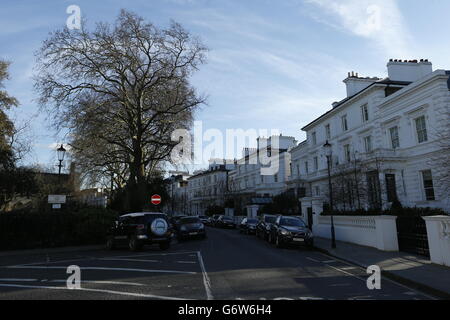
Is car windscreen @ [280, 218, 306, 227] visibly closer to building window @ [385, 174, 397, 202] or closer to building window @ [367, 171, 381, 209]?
building window @ [367, 171, 381, 209]

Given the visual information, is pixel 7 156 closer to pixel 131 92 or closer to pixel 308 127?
pixel 131 92

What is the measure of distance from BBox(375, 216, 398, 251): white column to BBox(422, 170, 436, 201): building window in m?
13.9

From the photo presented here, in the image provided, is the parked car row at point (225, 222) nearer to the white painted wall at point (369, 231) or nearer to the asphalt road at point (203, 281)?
the white painted wall at point (369, 231)

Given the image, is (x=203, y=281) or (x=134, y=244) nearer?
(x=203, y=281)

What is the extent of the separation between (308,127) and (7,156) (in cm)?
3662

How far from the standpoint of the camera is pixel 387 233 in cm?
1466

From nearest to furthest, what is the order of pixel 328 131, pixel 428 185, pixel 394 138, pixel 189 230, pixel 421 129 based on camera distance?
1. pixel 189 230
2. pixel 428 185
3. pixel 421 129
4. pixel 394 138
5. pixel 328 131

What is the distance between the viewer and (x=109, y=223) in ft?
67.1

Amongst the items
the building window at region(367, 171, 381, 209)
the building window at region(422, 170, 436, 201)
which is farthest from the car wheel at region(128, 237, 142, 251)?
the building window at region(422, 170, 436, 201)

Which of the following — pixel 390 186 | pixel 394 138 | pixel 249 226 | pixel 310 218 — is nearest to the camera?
pixel 310 218

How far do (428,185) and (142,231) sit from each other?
23039 mm

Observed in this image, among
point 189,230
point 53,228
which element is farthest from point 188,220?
point 53,228

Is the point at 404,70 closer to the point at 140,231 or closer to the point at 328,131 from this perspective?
the point at 328,131

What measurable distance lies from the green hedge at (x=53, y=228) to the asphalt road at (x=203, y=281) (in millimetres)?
6355
